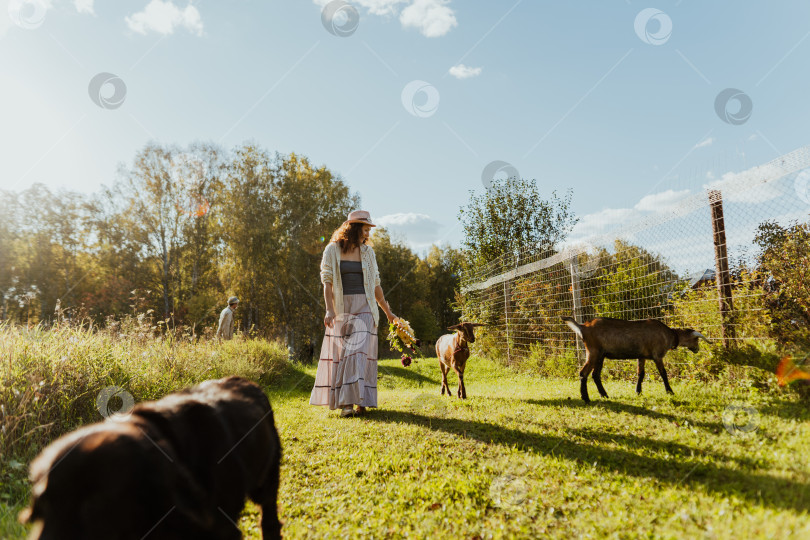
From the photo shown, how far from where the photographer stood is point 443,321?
51125 mm

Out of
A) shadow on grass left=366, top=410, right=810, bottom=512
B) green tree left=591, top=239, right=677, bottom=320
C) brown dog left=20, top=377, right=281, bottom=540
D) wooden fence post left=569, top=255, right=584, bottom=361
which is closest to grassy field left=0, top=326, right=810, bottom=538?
shadow on grass left=366, top=410, right=810, bottom=512

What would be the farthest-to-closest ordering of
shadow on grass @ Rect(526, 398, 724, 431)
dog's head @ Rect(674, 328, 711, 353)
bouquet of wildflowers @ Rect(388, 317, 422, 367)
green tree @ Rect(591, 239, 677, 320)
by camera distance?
green tree @ Rect(591, 239, 677, 320)
bouquet of wildflowers @ Rect(388, 317, 422, 367)
dog's head @ Rect(674, 328, 711, 353)
shadow on grass @ Rect(526, 398, 724, 431)

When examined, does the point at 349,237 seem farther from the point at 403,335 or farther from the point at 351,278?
the point at 403,335

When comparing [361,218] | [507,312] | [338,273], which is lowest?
[507,312]

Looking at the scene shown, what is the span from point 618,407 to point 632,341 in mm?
1103

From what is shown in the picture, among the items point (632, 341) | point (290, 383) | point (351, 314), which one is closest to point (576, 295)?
point (632, 341)

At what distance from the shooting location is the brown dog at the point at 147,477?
1.38 m

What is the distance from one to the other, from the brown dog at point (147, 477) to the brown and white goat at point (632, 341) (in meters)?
4.97

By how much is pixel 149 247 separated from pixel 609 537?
32.6m

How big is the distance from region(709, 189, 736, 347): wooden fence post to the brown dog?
6.13 metres

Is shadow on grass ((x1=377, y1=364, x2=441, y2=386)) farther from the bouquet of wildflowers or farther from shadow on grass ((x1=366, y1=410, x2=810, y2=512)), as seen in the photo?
shadow on grass ((x1=366, y1=410, x2=810, y2=512))

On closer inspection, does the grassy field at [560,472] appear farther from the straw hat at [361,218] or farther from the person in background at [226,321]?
the person in background at [226,321]

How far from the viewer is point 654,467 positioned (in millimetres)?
3076

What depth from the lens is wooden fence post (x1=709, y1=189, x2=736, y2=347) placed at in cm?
555
